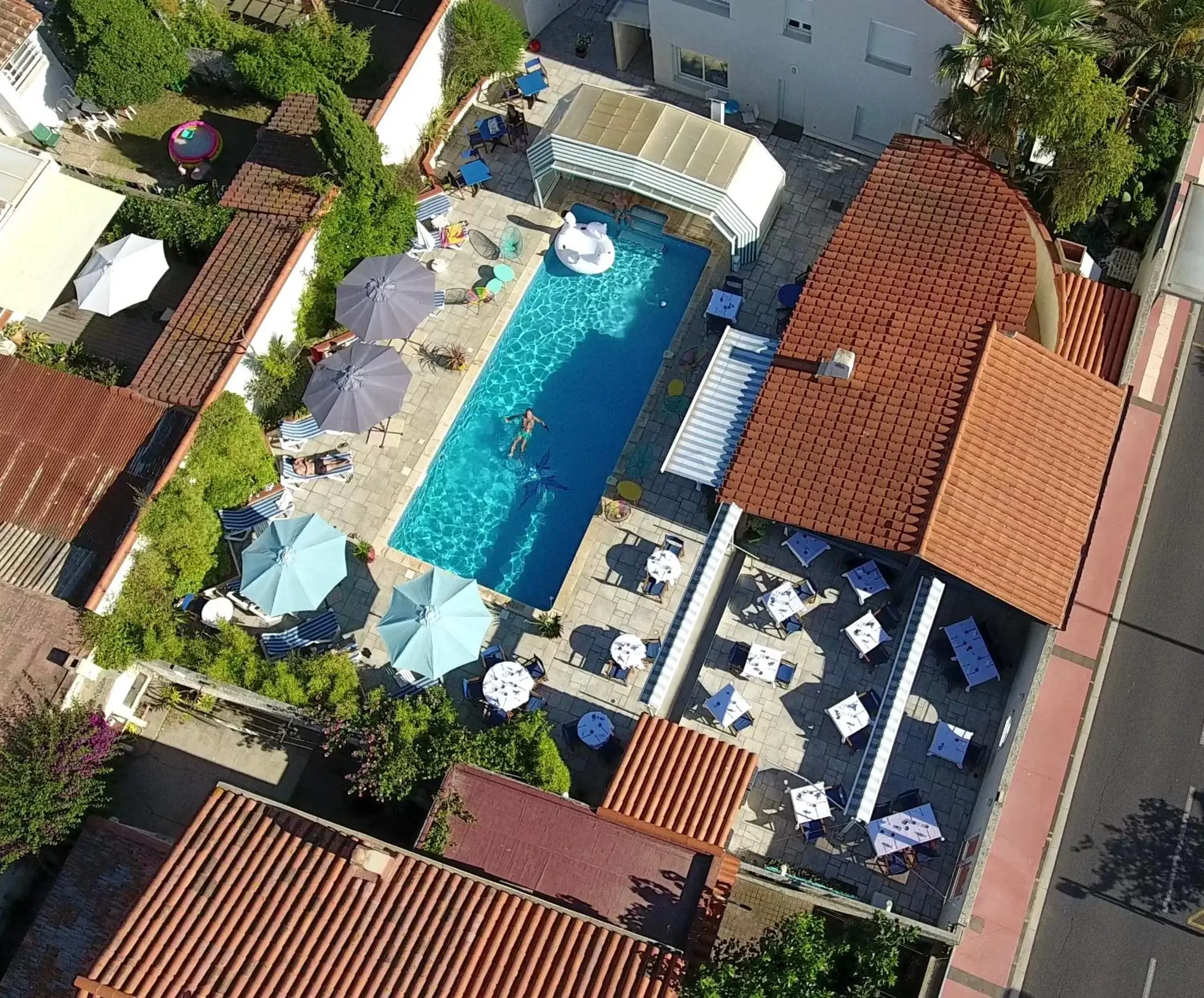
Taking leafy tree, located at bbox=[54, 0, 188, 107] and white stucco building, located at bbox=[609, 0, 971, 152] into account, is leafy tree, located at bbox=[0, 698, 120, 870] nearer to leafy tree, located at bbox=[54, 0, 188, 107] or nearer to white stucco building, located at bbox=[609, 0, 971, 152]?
leafy tree, located at bbox=[54, 0, 188, 107]

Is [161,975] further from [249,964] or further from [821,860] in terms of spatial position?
[821,860]

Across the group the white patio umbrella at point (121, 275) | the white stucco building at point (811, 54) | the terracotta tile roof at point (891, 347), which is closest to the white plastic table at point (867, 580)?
the terracotta tile roof at point (891, 347)

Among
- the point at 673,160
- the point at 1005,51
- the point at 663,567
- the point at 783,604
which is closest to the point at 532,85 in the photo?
the point at 673,160

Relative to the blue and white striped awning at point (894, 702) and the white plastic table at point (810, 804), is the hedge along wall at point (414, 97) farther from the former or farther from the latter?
the white plastic table at point (810, 804)

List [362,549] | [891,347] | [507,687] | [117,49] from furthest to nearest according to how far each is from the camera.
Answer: [117,49] → [362,549] → [891,347] → [507,687]

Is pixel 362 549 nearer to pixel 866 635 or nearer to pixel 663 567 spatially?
pixel 663 567
